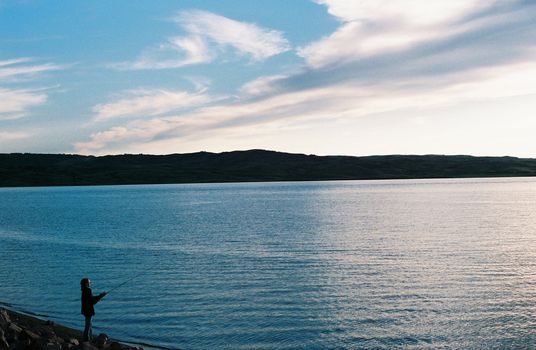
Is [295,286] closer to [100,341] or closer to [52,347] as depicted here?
[100,341]

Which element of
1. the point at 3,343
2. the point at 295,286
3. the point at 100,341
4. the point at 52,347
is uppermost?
the point at 52,347

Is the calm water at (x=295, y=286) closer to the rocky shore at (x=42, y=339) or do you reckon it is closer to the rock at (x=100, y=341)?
the rocky shore at (x=42, y=339)

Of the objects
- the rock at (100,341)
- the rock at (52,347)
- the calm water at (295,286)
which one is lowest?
the calm water at (295,286)

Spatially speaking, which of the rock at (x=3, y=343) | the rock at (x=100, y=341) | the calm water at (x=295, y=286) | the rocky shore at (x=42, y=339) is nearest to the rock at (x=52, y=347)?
the rocky shore at (x=42, y=339)

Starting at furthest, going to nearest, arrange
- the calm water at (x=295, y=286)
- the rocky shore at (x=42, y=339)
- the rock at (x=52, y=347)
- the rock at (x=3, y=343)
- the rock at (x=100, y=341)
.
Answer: the calm water at (x=295, y=286), the rock at (x=100, y=341), the rock at (x=3, y=343), the rocky shore at (x=42, y=339), the rock at (x=52, y=347)

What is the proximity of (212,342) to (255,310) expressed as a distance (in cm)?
403

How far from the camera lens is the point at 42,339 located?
47.8ft

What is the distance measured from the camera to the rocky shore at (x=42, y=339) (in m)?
14.2

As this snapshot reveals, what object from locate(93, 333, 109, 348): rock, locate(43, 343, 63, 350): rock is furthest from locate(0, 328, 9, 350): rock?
locate(93, 333, 109, 348): rock

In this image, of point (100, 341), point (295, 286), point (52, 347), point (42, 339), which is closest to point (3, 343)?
point (42, 339)

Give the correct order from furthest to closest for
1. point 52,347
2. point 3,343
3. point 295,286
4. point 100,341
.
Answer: point 295,286, point 100,341, point 3,343, point 52,347

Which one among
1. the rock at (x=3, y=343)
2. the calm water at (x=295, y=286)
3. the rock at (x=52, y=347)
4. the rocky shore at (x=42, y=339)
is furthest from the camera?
the calm water at (x=295, y=286)

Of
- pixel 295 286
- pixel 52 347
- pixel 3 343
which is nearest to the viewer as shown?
pixel 52 347

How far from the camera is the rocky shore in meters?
14.2
